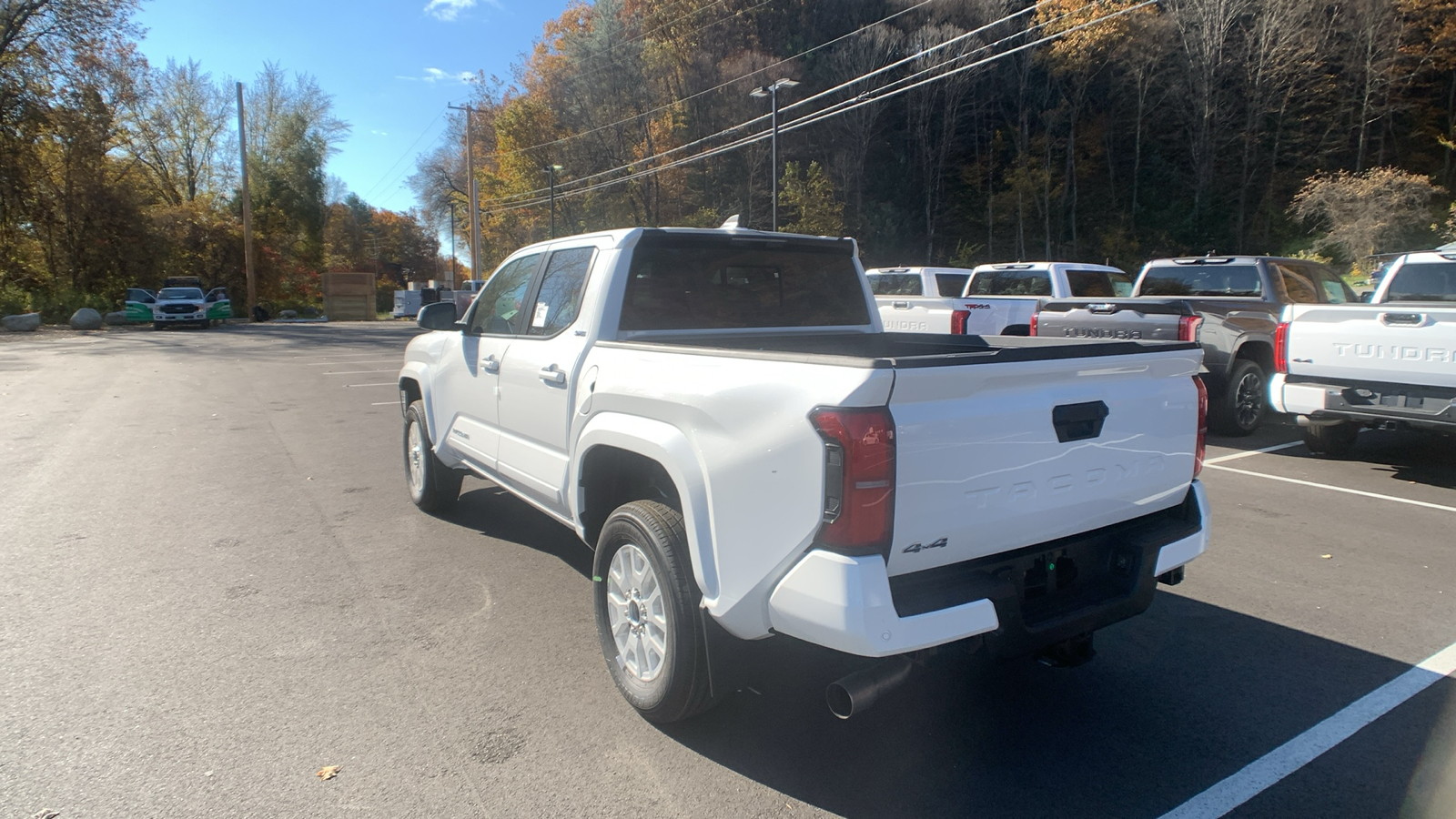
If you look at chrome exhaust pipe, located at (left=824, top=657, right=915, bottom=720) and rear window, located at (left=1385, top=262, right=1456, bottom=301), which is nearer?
chrome exhaust pipe, located at (left=824, top=657, right=915, bottom=720)

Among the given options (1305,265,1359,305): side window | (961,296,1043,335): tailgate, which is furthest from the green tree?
(1305,265,1359,305): side window

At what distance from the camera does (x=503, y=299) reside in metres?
5.25

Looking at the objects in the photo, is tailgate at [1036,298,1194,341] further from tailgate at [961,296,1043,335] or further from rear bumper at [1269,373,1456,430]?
tailgate at [961,296,1043,335]

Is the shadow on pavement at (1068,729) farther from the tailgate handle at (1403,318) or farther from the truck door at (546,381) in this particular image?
the tailgate handle at (1403,318)

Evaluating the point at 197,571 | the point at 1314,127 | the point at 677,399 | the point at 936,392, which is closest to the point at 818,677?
the point at 677,399

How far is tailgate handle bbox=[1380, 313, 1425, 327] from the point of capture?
6.64 meters

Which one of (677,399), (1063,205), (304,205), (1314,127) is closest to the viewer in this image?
(677,399)

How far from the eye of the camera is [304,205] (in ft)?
177

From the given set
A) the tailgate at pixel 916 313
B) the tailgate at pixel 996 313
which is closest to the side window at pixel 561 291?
the tailgate at pixel 916 313

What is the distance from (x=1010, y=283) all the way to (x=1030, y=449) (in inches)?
433

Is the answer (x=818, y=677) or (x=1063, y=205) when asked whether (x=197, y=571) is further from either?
(x=1063, y=205)

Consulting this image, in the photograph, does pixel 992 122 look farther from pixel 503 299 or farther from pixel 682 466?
pixel 682 466

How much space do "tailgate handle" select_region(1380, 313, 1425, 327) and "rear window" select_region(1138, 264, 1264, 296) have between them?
127 inches

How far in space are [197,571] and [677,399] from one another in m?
3.76
